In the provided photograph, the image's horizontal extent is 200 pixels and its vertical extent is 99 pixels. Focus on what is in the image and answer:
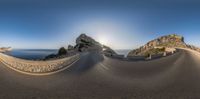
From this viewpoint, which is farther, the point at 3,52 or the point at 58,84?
the point at 3,52

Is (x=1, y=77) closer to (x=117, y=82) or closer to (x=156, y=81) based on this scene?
(x=117, y=82)

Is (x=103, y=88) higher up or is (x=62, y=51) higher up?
(x=62, y=51)

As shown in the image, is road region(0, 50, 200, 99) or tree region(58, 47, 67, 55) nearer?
road region(0, 50, 200, 99)

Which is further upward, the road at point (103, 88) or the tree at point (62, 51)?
the tree at point (62, 51)

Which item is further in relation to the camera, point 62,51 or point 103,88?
point 62,51

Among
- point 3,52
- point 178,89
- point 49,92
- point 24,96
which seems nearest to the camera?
point 24,96

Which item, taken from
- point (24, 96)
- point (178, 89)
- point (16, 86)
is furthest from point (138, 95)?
point (16, 86)

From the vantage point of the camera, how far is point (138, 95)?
19953mm

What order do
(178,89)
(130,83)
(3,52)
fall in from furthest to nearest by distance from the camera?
1. (3,52)
2. (130,83)
3. (178,89)

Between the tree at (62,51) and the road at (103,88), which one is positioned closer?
the road at (103,88)

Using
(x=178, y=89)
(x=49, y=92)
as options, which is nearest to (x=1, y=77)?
(x=49, y=92)

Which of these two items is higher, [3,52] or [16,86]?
[3,52]

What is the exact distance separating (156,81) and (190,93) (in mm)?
5542

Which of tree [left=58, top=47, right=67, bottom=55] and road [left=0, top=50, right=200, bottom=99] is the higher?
tree [left=58, top=47, right=67, bottom=55]
